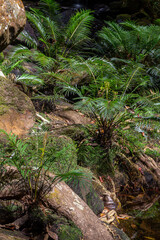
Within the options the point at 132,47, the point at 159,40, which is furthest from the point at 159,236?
the point at 159,40

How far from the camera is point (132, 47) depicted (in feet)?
18.0

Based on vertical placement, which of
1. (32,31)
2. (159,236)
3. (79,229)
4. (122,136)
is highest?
(32,31)

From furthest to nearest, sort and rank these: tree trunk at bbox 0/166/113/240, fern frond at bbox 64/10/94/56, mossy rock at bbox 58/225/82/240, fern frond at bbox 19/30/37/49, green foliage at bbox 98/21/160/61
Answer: green foliage at bbox 98/21/160/61 < fern frond at bbox 64/10/94/56 < fern frond at bbox 19/30/37/49 < tree trunk at bbox 0/166/113/240 < mossy rock at bbox 58/225/82/240

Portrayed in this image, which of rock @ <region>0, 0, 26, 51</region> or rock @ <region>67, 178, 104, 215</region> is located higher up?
rock @ <region>0, 0, 26, 51</region>

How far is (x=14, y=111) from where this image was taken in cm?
246

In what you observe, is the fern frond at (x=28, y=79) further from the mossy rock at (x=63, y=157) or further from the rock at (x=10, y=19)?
the mossy rock at (x=63, y=157)

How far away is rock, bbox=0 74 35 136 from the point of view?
7.75 ft

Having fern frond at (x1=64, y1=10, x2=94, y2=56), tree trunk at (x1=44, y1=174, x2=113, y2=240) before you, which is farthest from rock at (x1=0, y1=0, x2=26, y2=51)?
fern frond at (x1=64, y1=10, x2=94, y2=56)

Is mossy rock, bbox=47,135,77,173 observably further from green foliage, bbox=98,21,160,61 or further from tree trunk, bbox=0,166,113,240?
green foliage, bbox=98,21,160,61

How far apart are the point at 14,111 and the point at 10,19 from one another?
3.55 feet

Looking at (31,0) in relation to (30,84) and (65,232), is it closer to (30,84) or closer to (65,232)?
(30,84)

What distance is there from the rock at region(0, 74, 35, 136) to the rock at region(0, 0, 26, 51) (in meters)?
0.52

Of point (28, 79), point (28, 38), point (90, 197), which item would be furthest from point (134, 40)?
point (90, 197)

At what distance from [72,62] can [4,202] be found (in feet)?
9.08
